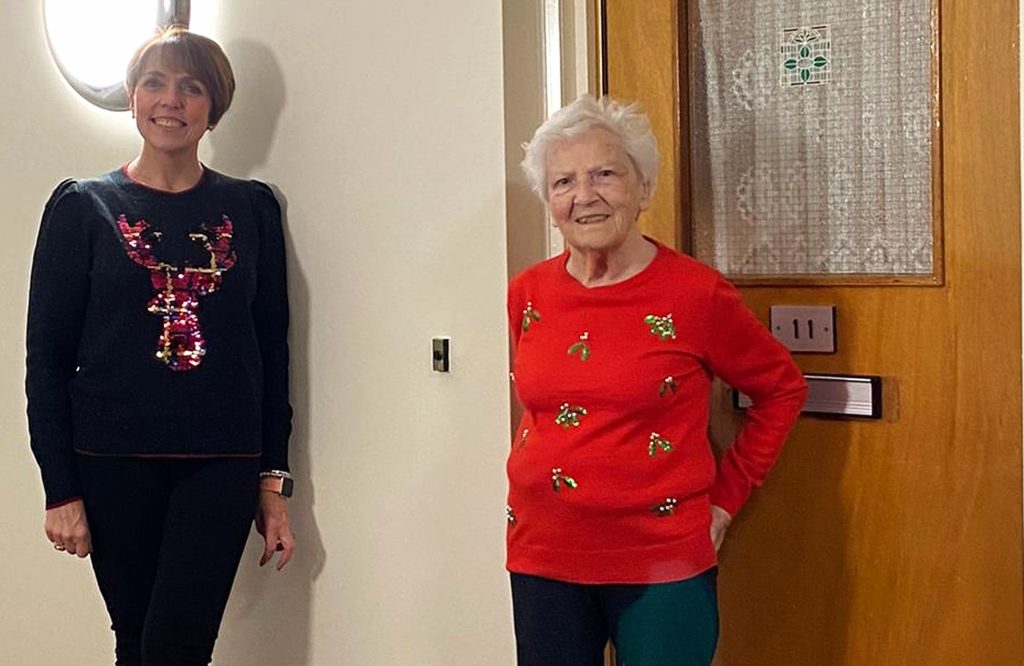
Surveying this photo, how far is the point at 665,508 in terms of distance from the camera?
185cm

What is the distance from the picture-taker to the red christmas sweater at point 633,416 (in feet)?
6.03

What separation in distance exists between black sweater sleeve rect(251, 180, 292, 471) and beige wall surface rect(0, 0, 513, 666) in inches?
3.1

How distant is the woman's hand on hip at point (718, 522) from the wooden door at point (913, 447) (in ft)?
0.73

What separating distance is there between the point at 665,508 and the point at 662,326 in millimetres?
249

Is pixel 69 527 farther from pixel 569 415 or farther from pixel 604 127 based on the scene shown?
pixel 604 127

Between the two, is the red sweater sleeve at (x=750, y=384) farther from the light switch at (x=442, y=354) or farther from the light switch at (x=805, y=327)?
the light switch at (x=442, y=354)

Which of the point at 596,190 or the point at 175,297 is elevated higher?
the point at 596,190

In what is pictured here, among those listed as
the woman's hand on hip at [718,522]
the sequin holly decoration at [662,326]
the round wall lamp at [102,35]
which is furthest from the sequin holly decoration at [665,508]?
the round wall lamp at [102,35]

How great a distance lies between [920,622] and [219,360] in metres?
1.24

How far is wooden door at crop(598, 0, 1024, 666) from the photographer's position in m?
1.92

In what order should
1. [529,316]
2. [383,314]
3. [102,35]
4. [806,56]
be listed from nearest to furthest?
[529,316]
[806,56]
[383,314]
[102,35]

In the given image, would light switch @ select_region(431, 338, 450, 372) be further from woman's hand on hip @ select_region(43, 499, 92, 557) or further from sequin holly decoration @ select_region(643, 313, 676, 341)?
woman's hand on hip @ select_region(43, 499, 92, 557)

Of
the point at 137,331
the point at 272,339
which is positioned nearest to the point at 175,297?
the point at 137,331

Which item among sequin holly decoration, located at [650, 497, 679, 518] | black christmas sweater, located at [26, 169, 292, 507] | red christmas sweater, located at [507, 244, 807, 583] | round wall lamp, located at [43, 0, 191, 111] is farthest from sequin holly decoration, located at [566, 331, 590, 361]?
round wall lamp, located at [43, 0, 191, 111]
